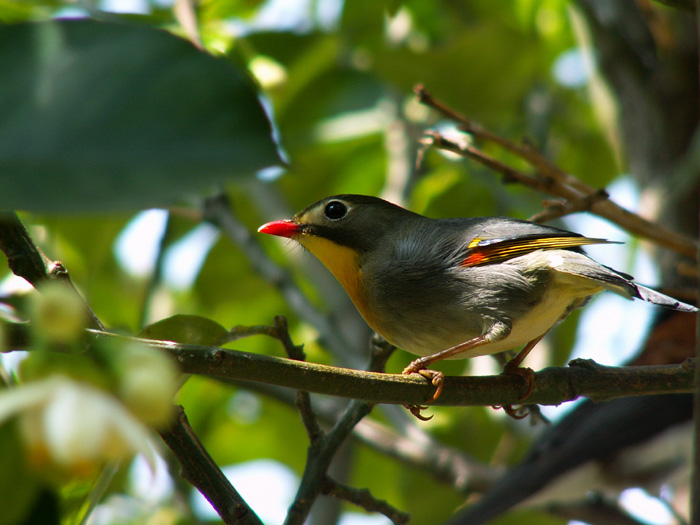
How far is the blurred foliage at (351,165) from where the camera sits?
4.45m

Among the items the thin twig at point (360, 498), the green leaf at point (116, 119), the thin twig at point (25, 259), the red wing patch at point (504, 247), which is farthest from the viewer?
the red wing patch at point (504, 247)

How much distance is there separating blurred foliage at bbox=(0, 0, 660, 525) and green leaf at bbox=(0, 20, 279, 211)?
2669 mm

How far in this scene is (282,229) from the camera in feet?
11.5

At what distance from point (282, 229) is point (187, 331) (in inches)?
60.2

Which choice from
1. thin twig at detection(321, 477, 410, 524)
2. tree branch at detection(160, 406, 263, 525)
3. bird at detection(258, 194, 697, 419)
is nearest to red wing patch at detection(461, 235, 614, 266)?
bird at detection(258, 194, 697, 419)

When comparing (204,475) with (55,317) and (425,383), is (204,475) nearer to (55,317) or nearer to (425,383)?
(425,383)

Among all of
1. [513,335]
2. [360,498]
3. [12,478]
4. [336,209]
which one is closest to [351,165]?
[336,209]

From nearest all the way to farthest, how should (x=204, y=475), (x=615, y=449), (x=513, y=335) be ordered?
1. (x=204, y=475)
2. (x=513, y=335)
3. (x=615, y=449)

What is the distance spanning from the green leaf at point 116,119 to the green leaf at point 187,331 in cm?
100

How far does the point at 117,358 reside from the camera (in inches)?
41.1

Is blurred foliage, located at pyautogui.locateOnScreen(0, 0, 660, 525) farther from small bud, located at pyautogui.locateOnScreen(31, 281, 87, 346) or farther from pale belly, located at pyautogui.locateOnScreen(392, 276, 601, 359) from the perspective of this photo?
small bud, located at pyautogui.locateOnScreen(31, 281, 87, 346)

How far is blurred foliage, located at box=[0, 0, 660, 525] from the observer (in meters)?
4.45

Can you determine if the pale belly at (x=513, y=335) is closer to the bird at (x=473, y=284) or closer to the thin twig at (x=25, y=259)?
→ the bird at (x=473, y=284)

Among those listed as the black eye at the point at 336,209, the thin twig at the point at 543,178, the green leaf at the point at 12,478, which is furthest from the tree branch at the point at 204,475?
the black eye at the point at 336,209
